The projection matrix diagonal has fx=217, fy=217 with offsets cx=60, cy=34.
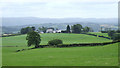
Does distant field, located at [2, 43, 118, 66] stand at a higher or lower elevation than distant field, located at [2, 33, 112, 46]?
higher

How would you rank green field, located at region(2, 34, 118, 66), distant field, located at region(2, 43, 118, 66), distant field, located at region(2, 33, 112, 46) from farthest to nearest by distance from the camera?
distant field, located at region(2, 33, 112, 46), green field, located at region(2, 34, 118, 66), distant field, located at region(2, 43, 118, 66)

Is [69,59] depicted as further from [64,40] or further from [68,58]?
[64,40]

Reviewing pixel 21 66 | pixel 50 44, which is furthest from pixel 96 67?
pixel 50 44

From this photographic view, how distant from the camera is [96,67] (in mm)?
25344

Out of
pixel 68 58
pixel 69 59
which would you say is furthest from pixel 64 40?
pixel 69 59

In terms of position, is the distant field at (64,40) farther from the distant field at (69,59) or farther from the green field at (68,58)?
the distant field at (69,59)

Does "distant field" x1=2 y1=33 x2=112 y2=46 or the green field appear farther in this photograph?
"distant field" x1=2 y1=33 x2=112 y2=46

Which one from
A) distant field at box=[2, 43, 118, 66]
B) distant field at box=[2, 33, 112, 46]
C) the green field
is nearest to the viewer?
distant field at box=[2, 43, 118, 66]

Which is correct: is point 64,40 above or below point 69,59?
below

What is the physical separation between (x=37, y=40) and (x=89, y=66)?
4688 cm

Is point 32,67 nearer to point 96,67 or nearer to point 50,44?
point 96,67

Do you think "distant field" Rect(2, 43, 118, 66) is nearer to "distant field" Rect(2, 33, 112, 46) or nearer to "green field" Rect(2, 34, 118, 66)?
"green field" Rect(2, 34, 118, 66)

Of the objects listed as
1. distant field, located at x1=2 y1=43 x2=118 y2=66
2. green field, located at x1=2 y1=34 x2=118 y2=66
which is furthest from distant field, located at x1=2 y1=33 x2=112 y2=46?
distant field, located at x1=2 y1=43 x2=118 y2=66

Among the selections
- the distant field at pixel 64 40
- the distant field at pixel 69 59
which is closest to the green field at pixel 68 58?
the distant field at pixel 69 59
